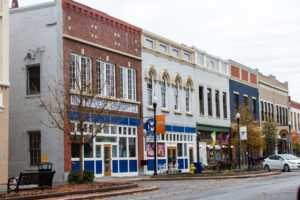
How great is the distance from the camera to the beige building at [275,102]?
59969 millimetres

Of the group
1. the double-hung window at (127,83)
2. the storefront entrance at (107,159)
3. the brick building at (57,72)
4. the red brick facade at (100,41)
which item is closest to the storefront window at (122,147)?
the brick building at (57,72)

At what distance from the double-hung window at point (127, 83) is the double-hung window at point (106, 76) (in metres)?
1.11

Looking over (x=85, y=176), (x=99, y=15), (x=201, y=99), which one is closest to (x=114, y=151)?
(x=99, y=15)

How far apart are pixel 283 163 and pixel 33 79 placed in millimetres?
20387

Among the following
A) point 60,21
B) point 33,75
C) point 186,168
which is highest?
point 60,21

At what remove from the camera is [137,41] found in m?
36.6

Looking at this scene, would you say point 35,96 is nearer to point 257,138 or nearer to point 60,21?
point 60,21

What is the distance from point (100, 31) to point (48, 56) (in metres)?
4.58

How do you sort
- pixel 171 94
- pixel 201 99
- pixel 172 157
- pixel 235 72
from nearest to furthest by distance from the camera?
1. pixel 172 157
2. pixel 171 94
3. pixel 201 99
4. pixel 235 72

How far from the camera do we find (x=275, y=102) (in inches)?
2534

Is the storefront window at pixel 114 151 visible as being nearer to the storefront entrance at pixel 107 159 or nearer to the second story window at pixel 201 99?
the storefront entrance at pixel 107 159

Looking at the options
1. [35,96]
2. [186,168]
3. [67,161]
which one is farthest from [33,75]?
[186,168]

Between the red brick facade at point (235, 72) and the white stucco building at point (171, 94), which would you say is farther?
the red brick facade at point (235, 72)

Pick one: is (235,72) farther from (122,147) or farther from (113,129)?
(113,129)
